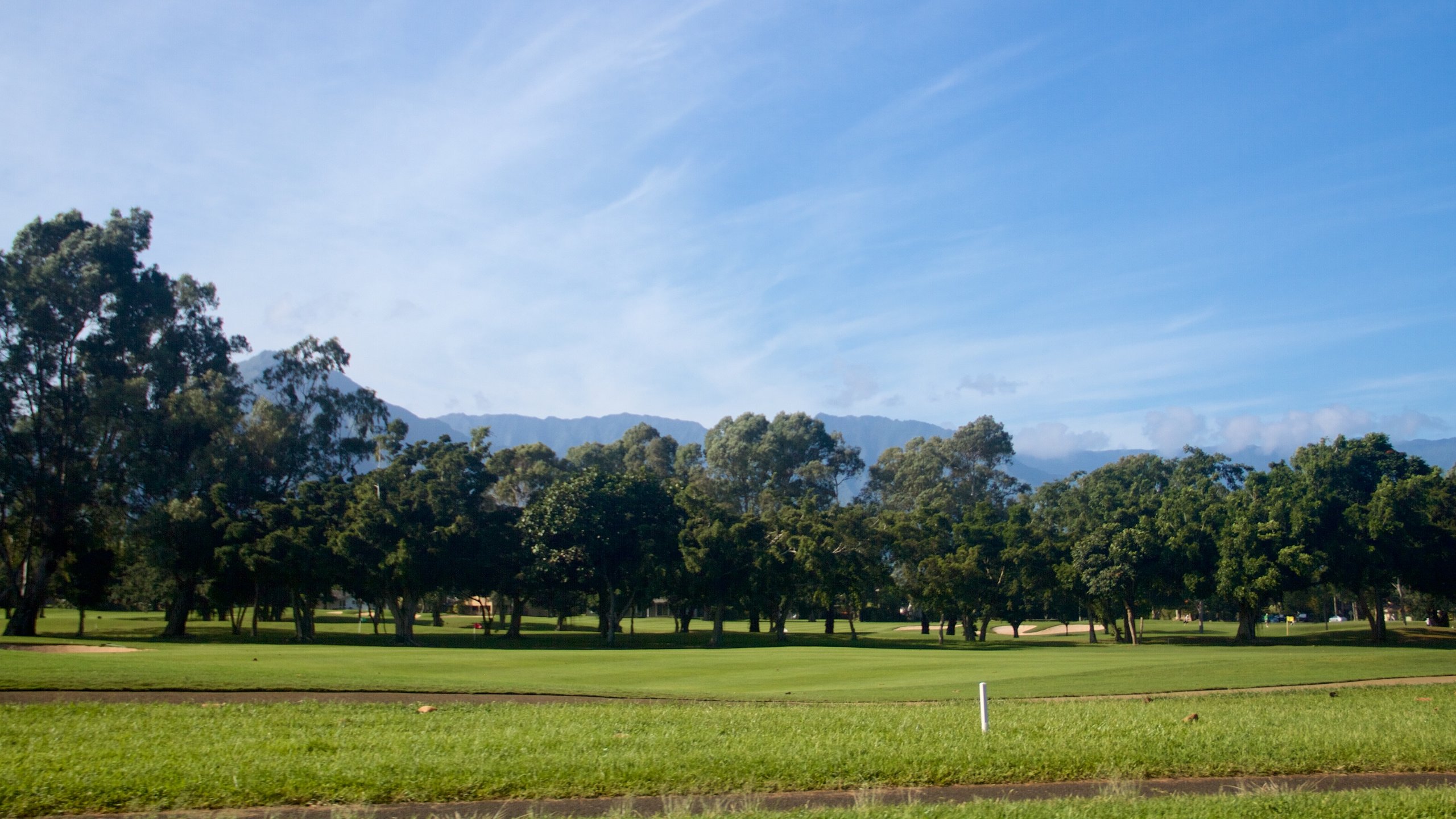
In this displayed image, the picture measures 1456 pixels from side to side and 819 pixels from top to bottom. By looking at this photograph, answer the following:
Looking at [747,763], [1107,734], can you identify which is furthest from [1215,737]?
[747,763]

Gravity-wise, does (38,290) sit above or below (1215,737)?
above

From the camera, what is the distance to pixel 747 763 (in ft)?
38.1

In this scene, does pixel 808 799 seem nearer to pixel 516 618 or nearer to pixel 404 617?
pixel 404 617

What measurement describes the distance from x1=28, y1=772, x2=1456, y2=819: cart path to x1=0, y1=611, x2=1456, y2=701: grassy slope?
10698 millimetres

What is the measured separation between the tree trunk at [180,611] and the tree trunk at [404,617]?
12.4 m

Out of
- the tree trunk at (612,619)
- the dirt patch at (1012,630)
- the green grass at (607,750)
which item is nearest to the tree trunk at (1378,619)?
the dirt patch at (1012,630)

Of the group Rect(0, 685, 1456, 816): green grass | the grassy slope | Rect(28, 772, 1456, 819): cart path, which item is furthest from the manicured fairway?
Rect(28, 772, 1456, 819): cart path

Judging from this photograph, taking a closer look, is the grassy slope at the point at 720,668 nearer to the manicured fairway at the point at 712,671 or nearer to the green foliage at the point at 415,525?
the manicured fairway at the point at 712,671

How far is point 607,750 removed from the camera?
40.7 ft

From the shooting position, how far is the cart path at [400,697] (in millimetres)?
18078

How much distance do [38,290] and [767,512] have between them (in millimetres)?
51633

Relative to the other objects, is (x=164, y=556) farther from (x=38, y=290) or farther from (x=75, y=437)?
(x=38, y=290)

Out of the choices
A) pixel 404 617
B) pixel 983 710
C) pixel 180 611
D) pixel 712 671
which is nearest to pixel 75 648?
pixel 180 611

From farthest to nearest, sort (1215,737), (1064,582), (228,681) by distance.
Result: (1064,582) < (228,681) < (1215,737)
